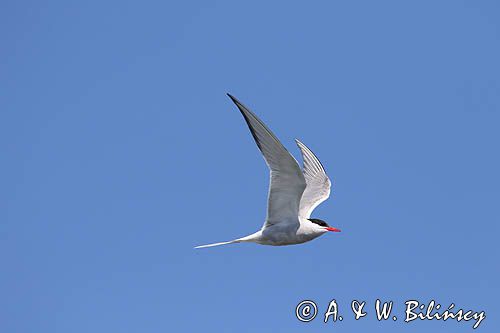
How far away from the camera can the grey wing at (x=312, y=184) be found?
15.8 m

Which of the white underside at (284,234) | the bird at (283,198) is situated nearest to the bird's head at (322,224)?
the bird at (283,198)

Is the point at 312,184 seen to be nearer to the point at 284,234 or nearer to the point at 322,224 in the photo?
the point at 322,224

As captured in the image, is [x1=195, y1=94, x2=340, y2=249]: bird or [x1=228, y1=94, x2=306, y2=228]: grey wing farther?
[x1=195, y1=94, x2=340, y2=249]: bird

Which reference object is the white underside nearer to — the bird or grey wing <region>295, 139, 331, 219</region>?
the bird

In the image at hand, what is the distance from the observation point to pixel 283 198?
→ 44.0ft

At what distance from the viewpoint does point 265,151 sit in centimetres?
1245

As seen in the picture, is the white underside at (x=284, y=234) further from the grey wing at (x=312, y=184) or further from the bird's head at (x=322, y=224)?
the grey wing at (x=312, y=184)

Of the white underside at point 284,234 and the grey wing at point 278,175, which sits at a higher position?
the grey wing at point 278,175

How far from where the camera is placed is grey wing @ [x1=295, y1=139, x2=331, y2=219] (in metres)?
15.8

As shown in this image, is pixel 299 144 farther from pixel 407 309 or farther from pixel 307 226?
pixel 407 309

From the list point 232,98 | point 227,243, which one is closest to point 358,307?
point 227,243

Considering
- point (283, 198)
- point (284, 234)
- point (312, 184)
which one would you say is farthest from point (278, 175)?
point (312, 184)

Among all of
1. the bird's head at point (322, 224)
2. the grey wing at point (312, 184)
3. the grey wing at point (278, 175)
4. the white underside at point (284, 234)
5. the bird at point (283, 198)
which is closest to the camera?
the grey wing at point (278, 175)

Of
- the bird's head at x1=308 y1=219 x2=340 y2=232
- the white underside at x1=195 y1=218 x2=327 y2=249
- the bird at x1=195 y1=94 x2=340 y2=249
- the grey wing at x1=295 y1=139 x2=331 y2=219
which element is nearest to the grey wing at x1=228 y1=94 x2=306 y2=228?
the bird at x1=195 y1=94 x2=340 y2=249
